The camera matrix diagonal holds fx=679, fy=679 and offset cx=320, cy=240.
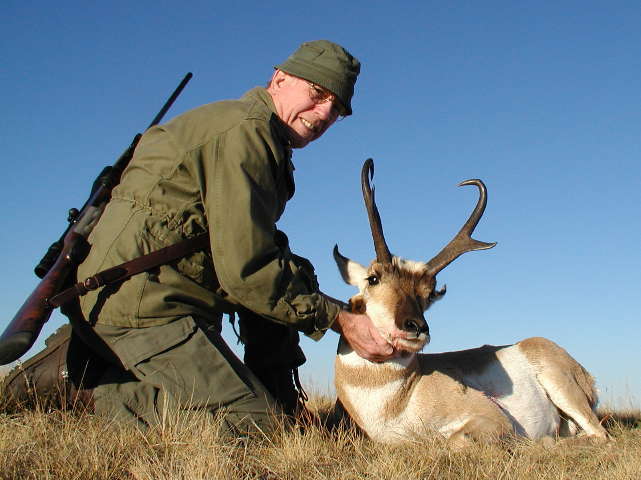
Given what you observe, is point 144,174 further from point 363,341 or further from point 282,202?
point 363,341

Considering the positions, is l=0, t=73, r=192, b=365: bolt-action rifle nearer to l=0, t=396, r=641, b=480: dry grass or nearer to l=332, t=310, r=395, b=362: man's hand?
l=0, t=396, r=641, b=480: dry grass

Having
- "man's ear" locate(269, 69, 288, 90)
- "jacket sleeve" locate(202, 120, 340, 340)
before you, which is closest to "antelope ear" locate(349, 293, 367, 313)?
"jacket sleeve" locate(202, 120, 340, 340)

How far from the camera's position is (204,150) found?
4.66 m

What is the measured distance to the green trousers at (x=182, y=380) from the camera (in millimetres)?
4586

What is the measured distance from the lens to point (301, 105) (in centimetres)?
514

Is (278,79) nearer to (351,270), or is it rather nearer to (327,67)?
(327,67)

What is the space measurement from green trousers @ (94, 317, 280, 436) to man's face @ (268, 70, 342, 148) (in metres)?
1.69

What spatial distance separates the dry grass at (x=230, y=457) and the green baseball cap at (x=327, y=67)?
2483 mm

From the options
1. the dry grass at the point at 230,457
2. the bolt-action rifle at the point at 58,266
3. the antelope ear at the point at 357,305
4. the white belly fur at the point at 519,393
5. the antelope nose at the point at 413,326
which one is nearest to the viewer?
the dry grass at the point at 230,457

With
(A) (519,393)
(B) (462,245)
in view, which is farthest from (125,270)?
(A) (519,393)

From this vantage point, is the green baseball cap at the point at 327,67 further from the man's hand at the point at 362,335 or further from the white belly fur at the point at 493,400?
the white belly fur at the point at 493,400

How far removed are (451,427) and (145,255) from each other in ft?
10.2

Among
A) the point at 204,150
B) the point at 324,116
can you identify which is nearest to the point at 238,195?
the point at 204,150

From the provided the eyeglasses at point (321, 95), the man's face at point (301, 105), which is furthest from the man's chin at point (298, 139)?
the eyeglasses at point (321, 95)
